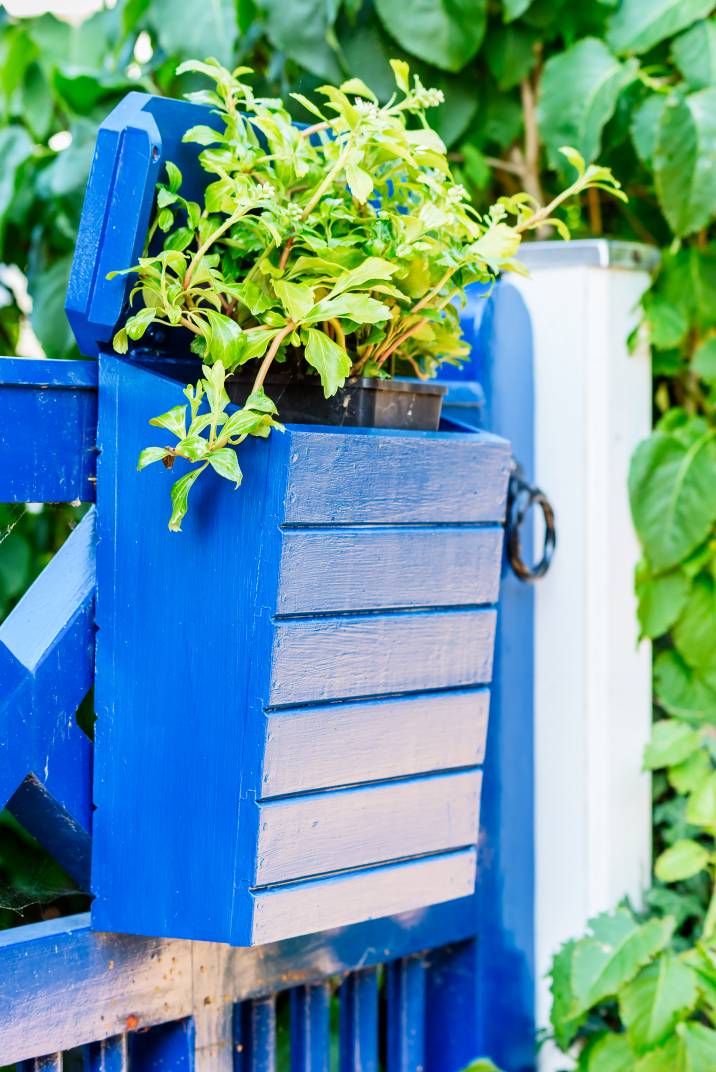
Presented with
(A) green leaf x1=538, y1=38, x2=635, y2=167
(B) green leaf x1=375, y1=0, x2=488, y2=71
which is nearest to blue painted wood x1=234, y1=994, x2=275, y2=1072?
(A) green leaf x1=538, y1=38, x2=635, y2=167

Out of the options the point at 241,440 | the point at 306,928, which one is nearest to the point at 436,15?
the point at 241,440

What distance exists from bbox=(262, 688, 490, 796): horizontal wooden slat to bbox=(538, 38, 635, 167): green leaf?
850mm

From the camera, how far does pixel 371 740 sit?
3.61ft

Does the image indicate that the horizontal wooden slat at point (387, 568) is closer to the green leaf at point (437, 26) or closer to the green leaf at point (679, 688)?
the green leaf at point (679, 688)

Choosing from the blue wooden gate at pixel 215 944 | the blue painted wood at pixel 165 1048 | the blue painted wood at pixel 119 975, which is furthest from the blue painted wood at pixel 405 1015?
the blue painted wood at pixel 165 1048

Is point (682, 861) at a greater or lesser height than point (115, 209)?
lesser

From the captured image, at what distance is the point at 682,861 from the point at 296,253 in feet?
3.23

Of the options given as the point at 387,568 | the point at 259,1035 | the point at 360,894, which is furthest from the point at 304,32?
the point at 259,1035

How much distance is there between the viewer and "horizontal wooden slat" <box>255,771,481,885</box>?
102 cm

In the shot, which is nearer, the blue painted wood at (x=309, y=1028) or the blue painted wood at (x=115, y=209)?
the blue painted wood at (x=115, y=209)

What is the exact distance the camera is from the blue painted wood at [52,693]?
3.35 ft

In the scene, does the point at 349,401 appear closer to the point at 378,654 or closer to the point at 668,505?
the point at 378,654

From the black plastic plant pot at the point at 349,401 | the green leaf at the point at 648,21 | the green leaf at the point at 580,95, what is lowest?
the black plastic plant pot at the point at 349,401

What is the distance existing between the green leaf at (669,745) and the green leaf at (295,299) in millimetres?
927
